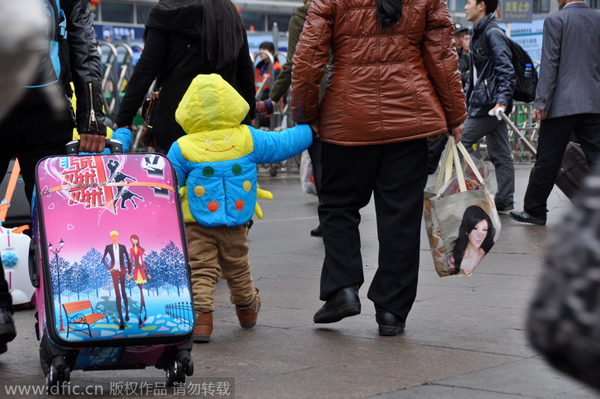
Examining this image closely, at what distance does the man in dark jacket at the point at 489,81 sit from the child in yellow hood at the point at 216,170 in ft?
14.9

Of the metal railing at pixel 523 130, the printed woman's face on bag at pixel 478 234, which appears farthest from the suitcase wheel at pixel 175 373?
the metal railing at pixel 523 130

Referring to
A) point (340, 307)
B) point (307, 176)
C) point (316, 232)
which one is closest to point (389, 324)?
point (340, 307)

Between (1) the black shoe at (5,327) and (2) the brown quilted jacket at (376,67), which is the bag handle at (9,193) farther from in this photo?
(2) the brown quilted jacket at (376,67)

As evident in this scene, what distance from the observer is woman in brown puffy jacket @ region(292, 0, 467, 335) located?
13.9 feet

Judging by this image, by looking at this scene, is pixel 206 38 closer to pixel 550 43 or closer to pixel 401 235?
pixel 401 235

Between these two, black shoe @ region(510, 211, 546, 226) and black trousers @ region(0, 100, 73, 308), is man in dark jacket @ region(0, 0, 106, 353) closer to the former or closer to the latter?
black trousers @ region(0, 100, 73, 308)

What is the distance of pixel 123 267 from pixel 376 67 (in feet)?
5.50

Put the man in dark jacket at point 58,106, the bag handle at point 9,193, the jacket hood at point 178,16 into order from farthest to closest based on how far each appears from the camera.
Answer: the bag handle at point 9,193, the jacket hood at point 178,16, the man in dark jacket at point 58,106

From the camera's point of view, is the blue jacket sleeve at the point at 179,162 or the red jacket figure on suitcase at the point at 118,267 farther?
the blue jacket sleeve at the point at 179,162

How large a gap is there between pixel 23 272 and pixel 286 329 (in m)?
1.66

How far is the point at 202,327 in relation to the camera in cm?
416

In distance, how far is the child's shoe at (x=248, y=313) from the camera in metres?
4.41

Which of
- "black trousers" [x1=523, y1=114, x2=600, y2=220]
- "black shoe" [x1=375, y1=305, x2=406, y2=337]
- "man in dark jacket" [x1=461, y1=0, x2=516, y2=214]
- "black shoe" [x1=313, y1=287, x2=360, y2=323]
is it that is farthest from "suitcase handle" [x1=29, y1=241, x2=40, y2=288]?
"man in dark jacket" [x1=461, y1=0, x2=516, y2=214]

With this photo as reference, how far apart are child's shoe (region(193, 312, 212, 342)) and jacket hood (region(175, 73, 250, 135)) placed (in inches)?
35.0
